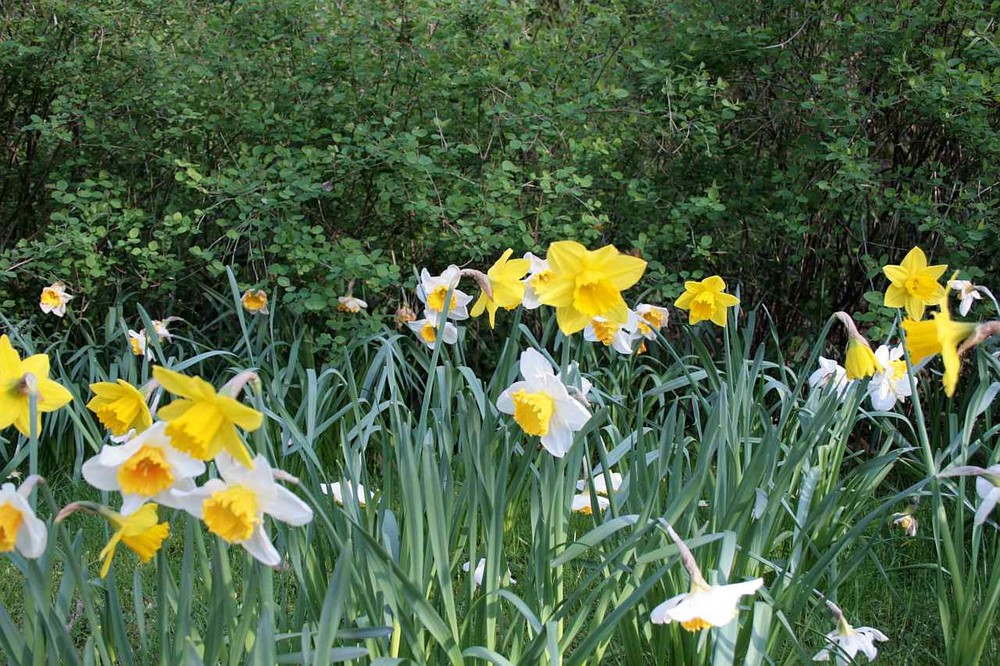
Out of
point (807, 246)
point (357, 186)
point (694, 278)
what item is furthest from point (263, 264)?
point (807, 246)

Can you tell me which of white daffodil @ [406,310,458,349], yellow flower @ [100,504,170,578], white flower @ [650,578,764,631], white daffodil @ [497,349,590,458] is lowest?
white daffodil @ [406,310,458,349]

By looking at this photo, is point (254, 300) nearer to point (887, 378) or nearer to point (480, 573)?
point (480, 573)

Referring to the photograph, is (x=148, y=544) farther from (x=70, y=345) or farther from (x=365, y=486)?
(x=70, y=345)

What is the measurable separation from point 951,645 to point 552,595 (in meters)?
0.77

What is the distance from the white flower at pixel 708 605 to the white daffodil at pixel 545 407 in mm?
310

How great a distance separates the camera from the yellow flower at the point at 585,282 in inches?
59.8

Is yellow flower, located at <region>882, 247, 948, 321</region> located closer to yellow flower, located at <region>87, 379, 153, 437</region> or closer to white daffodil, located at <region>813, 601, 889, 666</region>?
white daffodil, located at <region>813, 601, 889, 666</region>

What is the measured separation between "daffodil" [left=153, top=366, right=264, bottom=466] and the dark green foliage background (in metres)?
2.13

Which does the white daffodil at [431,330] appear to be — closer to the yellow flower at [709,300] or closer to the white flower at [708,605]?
the yellow flower at [709,300]

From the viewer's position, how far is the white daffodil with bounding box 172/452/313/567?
3.62 feet

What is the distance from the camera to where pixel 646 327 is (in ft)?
8.53

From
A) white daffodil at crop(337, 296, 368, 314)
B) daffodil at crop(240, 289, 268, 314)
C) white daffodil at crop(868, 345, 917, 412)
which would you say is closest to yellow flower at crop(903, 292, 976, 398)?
white daffodil at crop(868, 345, 917, 412)

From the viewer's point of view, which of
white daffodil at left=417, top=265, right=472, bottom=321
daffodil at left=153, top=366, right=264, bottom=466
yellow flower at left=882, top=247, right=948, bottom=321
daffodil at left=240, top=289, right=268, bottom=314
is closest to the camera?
daffodil at left=153, top=366, right=264, bottom=466

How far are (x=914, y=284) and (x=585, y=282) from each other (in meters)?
0.77
